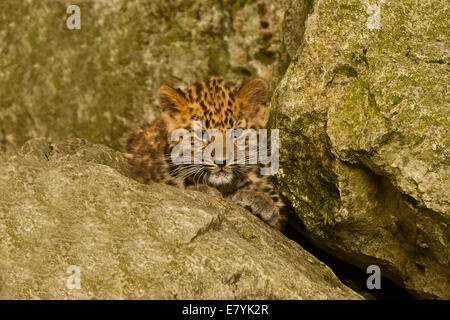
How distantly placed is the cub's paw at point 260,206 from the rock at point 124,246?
0.99 m

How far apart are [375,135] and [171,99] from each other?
8.61 feet

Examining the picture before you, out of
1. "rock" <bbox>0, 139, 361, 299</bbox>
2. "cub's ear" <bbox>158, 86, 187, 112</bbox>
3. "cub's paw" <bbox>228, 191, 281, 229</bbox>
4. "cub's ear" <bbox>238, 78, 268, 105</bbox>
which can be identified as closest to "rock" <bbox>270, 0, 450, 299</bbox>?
"rock" <bbox>0, 139, 361, 299</bbox>

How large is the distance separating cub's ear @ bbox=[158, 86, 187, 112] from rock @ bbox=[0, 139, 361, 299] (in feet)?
5.30

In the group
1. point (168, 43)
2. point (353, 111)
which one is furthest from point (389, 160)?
point (168, 43)

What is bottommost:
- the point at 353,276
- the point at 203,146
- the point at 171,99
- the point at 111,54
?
the point at 353,276

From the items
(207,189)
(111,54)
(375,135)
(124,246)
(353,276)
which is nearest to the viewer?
(124,246)

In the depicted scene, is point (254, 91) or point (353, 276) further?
point (254, 91)

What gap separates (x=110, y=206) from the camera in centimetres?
423

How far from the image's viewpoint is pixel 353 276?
5.68 meters

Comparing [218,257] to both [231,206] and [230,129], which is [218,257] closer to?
[231,206]

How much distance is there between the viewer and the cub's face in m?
5.86

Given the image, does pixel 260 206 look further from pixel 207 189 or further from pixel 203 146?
pixel 203 146

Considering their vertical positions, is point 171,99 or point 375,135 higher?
point 171,99

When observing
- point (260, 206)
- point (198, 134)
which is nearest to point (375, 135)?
point (260, 206)
